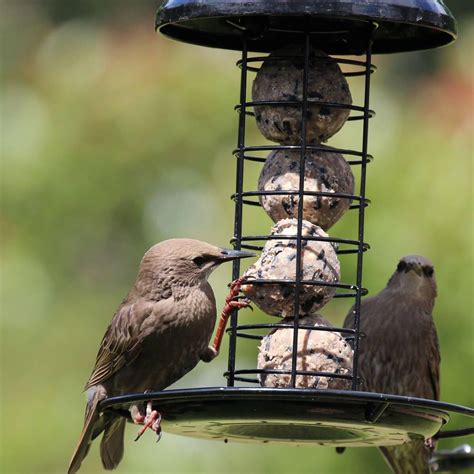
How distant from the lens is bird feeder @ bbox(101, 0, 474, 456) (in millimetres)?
5887

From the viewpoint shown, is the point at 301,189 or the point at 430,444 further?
the point at 430,444

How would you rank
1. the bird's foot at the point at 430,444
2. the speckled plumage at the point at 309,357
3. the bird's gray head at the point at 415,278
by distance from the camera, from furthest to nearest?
1. the bird's gray head at the point at 415,278
2. the bird's foot at the point at 430,444
3. the speckled plumage at the point at 309,357

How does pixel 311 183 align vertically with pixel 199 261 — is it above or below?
above

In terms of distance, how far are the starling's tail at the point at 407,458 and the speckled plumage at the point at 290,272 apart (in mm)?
2370

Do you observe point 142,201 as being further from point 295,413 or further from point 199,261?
point 295,413

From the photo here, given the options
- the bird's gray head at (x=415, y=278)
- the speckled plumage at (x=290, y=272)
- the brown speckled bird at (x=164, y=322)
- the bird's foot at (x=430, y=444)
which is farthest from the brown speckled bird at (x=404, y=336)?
the speckled plumage at (x=290, y=272)

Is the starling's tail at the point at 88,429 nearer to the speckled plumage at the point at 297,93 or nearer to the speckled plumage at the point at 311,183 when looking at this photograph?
the speckled plumage at the point at 311,183

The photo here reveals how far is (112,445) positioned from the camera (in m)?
7.87

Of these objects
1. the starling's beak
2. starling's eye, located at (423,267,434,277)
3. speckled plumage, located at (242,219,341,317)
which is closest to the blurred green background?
starling's eye, located at (423,267,434,277)

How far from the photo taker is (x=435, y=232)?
30.3 feet

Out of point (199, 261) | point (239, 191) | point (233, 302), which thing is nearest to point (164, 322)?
point (199, 261)

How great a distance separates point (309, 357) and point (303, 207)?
0.68 meters

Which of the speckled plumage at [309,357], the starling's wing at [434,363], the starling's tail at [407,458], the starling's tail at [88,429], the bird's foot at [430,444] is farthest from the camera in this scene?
the starling's tail at [407,458]

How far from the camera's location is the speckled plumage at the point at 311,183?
22.2 feet
